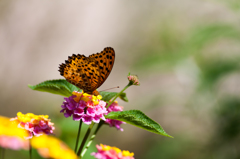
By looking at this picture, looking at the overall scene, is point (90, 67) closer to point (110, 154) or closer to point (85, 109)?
point (85, 109)

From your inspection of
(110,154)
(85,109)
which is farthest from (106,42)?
(110,154)

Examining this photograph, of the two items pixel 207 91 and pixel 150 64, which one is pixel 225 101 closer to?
pixel 207 91

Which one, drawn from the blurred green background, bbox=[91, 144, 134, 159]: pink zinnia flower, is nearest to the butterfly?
bbox=[91, 144, 134, 159]: pink zinnia flower

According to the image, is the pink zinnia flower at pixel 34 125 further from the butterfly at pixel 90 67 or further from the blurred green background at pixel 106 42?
the blurred green background at pixel 106 42

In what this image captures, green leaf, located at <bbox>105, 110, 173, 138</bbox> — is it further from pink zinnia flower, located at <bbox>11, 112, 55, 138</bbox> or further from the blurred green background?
the blurred green background

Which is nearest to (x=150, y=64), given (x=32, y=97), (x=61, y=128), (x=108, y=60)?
(x=61, y=128)

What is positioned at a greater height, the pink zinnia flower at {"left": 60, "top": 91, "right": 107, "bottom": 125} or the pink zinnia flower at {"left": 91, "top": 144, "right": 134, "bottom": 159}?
the pink zinnia flower at {"left": 60, "top": 91, "right": 107, "bottom": 125}
